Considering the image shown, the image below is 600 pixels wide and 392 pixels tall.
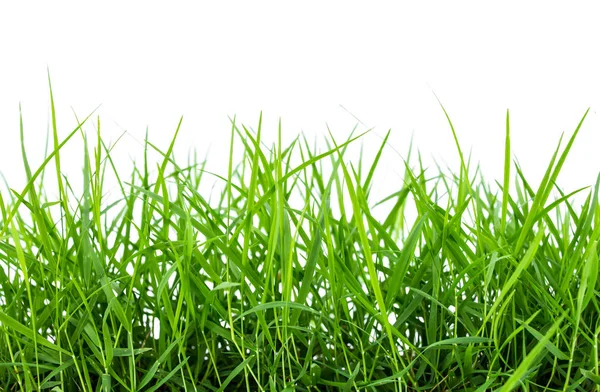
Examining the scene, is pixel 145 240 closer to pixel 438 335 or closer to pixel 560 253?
pixel 438 335

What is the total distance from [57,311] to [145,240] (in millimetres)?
84

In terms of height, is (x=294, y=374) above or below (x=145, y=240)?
below

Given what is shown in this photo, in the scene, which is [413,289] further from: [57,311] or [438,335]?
[57,311]

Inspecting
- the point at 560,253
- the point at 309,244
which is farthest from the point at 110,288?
the point at 560,253

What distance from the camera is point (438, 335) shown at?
574mm

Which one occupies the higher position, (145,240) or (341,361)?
(145,240)

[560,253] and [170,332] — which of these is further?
[560,253]

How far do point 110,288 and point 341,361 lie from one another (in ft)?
0.63

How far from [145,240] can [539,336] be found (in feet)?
1.00

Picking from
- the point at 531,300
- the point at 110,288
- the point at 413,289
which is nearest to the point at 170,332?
the point at 110,288

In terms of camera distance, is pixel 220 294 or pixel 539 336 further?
pixel 220 294

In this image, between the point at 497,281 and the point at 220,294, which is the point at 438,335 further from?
the point at 220,294

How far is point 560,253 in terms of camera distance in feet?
2.13


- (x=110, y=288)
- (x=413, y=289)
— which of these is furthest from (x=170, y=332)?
(x=413, y=289)
